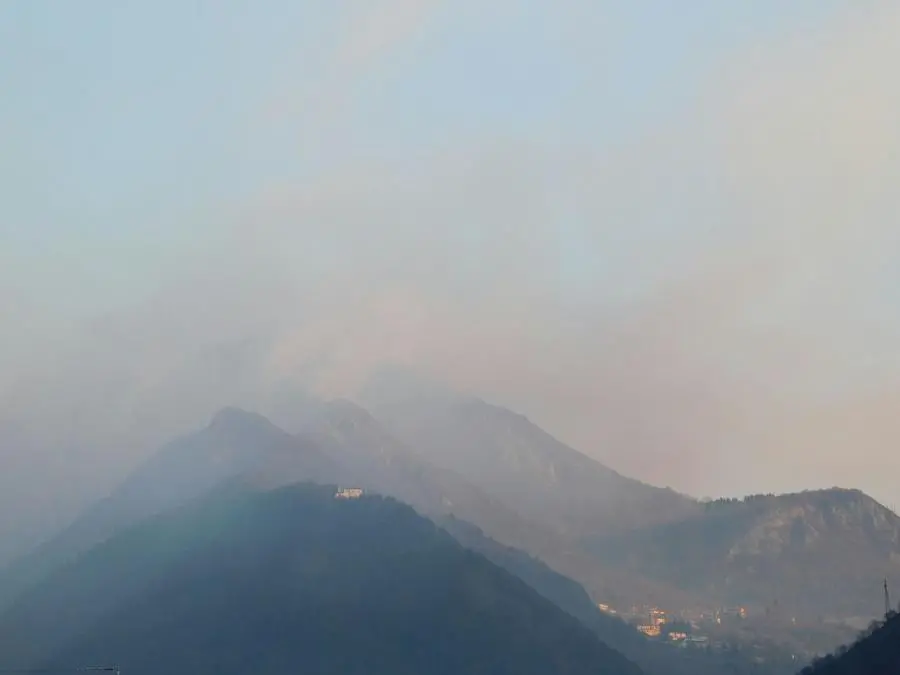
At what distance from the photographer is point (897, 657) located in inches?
5266

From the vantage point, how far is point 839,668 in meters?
150

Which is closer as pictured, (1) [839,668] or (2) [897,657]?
(2) [897,657]

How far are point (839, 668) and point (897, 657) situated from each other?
57.0 feet
